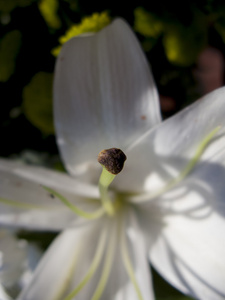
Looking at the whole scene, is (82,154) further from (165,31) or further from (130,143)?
(165,31)

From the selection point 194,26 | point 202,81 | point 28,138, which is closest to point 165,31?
point 194,26

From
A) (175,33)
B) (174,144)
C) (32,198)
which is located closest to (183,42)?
(175,33)

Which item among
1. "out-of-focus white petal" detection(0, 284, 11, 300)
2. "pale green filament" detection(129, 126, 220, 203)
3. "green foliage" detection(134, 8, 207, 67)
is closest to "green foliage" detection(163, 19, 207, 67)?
"green foliage" detection(134, 8, 207, 67)

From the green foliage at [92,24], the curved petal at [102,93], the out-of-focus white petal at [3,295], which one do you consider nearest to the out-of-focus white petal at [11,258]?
the out-of-focus white petal at [3,295]

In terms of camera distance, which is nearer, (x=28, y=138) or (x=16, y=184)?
(x=16, y=184)

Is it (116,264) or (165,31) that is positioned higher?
→ (165,31)

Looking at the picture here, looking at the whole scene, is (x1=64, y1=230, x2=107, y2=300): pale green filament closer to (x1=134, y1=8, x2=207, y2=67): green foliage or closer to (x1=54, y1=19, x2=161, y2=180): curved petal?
(x1=54, y1=19, x2=161, y2=180): curved petal

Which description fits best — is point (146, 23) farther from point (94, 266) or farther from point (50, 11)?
point (94, 266)
